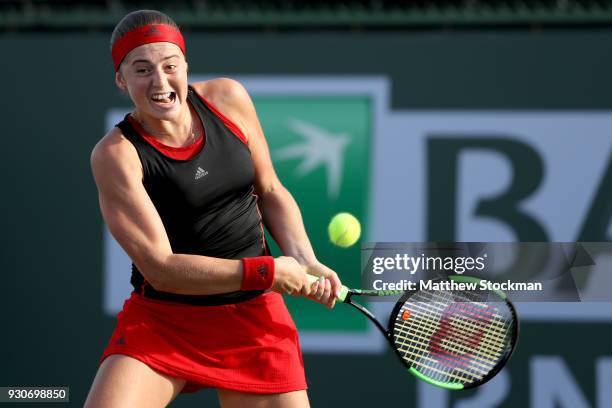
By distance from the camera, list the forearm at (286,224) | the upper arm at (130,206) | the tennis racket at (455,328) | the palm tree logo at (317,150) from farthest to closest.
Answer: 1. the palm tree logo at (317,150)
2. the tennis racket at (455,328)
3. the forearm at (286,224)
4. the upper arm at (130,206)

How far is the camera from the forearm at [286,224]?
3477mm

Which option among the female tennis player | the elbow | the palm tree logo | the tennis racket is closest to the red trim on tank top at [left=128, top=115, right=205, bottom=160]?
the female tennis player

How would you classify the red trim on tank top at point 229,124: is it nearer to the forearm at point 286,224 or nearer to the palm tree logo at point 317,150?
the forearm at point 286,224

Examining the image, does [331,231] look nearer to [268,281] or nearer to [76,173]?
[268,281]

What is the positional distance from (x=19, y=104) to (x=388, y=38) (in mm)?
1908

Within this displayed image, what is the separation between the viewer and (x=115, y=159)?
10.3 feet

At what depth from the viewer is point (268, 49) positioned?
5.42 m

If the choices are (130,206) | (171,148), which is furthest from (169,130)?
(130,206)

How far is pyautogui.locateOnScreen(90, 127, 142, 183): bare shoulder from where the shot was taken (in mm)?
3146

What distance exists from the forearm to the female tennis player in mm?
13

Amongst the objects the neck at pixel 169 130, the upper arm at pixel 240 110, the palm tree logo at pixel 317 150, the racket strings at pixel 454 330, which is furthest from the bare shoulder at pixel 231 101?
the palm tree logo at pixel 317 150

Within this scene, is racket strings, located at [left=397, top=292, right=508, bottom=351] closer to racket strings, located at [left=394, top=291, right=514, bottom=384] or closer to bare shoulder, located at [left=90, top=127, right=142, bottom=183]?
racket strings, located at [left=394, top=291, right=514, bottom=384]

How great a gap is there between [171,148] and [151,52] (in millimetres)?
293

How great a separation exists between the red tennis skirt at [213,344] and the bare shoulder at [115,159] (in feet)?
1.43
